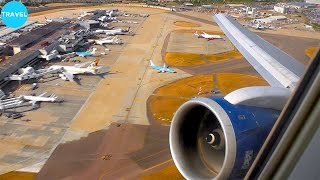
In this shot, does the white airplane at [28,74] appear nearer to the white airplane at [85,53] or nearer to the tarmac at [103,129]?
the tarmac at [103,129]

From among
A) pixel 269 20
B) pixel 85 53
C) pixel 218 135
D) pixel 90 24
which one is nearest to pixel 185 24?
pixel 90 24

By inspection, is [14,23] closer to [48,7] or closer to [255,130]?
[255,130]

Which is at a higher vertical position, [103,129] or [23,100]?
[23,100]

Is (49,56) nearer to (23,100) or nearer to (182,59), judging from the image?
(23,100)

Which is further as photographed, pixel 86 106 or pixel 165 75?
pixel 165 75

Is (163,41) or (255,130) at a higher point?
(255,130)

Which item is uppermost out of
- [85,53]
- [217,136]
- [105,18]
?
[217,136]

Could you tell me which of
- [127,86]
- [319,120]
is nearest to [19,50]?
[127,86]

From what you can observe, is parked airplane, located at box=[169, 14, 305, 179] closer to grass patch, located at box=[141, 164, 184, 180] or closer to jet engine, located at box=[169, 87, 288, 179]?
jet engine, located at box=[169, 87, 288, 179]
